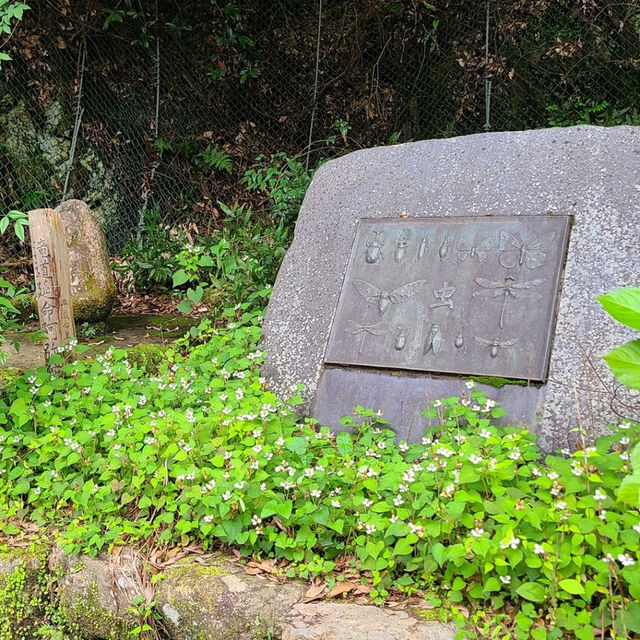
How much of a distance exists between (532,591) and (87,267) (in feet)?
14.5

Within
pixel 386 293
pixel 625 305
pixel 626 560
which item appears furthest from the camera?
pixel 386 293

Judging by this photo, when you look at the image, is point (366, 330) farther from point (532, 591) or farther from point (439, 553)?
point (532, 591)

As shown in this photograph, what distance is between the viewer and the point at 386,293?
316 centimetres

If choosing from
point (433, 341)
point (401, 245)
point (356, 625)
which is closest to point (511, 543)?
point (356, 625)

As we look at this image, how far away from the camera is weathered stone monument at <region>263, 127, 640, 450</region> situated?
2.68 m

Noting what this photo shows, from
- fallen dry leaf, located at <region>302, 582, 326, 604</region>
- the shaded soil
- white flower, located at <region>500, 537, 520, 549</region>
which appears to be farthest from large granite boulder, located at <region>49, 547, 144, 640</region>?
the shaded soil

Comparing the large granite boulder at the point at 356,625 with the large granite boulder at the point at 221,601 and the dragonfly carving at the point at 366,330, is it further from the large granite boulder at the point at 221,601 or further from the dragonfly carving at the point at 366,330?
the dragonfly carving at the point at 366,330

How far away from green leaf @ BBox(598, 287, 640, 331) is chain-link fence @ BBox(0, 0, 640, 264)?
5.42 metres

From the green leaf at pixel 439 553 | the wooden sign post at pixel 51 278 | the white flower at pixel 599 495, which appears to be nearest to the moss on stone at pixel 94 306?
the wooden sign post at pixel 51 278

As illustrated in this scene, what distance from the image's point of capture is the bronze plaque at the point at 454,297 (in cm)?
279

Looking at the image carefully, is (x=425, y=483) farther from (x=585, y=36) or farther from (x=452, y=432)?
(x=585, y=36)

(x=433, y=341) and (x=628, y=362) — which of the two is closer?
(x=628, y=362)

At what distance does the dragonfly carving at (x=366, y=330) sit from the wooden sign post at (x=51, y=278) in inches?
62.8

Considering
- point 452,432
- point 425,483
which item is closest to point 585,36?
point 452,432
